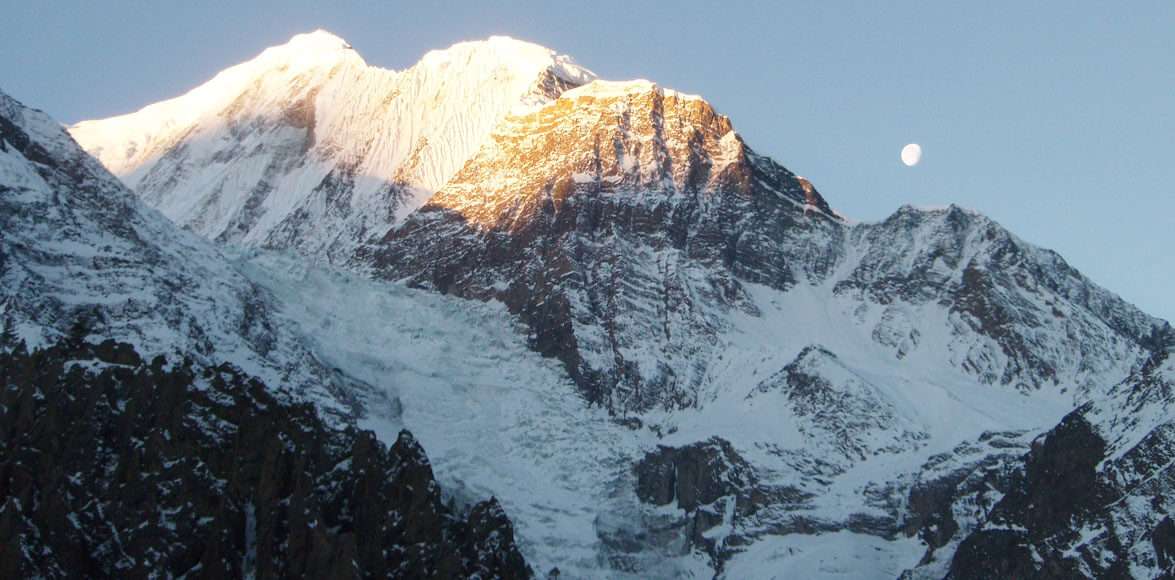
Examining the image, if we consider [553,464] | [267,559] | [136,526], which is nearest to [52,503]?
[136,526]

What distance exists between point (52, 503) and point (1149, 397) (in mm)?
90853

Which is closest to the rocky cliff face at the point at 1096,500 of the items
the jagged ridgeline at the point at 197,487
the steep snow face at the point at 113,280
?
the jagged ridgeline at the point at 197,487

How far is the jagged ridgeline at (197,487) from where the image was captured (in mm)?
142375

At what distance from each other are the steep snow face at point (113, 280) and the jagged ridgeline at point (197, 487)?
5.25 metres

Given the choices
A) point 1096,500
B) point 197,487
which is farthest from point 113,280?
point 1096,500

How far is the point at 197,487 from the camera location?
149m

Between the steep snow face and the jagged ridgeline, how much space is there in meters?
5.25

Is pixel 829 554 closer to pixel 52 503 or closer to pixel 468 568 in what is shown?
pixel 468 568

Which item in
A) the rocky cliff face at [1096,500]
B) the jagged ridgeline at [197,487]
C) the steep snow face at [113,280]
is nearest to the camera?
the jagged ridgeline at [197,487]

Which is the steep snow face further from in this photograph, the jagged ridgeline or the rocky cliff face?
the rocky cliff face

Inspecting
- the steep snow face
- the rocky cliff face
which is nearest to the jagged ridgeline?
the steep snow face

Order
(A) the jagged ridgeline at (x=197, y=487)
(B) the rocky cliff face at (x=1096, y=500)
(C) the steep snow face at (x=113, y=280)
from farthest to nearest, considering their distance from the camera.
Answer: (C) the steep snow face at (x=113, y=280)
(B) the rocky cliff face at (x=1096, y=500)
(A) the jagged ridgeline at (x=197, y=487)

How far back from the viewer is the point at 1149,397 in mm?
175250

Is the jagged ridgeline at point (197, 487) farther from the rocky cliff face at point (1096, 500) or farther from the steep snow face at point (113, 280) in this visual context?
the rocky cliff face at point (1096, 500)
